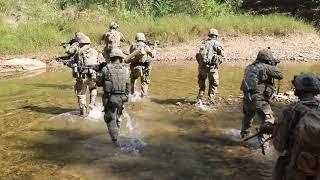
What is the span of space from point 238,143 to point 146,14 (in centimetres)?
1933

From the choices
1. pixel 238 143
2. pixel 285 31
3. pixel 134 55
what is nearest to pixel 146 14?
pixel 285 31

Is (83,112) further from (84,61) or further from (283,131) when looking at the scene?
(283,131)

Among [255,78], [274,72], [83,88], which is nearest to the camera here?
[274,72]

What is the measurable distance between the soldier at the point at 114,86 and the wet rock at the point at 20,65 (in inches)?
465

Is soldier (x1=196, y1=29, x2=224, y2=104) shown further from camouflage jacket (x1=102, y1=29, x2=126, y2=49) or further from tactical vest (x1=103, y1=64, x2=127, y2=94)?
tactical vest (x1=103, y1=64, x2=127, y2=94)

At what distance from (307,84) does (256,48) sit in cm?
1988

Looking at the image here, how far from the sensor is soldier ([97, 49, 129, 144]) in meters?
9.31

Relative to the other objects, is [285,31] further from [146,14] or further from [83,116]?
[83,116]

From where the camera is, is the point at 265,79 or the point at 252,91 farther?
the point at 252,91

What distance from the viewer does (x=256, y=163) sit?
29.0 ft

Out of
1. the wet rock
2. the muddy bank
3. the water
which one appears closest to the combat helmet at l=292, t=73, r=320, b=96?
the water

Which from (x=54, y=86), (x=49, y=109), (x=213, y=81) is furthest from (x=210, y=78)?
(x=54, y=86)

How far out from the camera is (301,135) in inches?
197

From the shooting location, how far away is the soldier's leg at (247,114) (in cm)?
962
